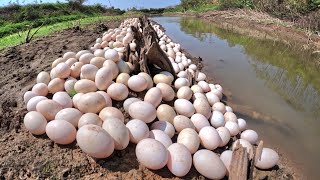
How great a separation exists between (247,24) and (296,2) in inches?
126

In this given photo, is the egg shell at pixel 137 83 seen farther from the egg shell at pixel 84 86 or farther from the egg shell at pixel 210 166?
the egg shell at pixel 210 166

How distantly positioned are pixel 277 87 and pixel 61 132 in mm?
5785

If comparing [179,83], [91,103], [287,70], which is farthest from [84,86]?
[287,70]

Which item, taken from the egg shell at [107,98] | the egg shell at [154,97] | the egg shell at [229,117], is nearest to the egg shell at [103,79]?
the egg shell at [107,98]

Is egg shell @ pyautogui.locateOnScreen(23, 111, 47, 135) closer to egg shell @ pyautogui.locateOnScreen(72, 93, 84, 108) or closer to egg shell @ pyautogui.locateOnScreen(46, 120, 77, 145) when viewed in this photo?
egg shell @ pyautogui.locateOnScreen(46, 120, 77, 145)

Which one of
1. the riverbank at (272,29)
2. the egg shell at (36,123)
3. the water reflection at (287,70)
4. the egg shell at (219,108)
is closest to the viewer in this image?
the egg shell at (36,123)

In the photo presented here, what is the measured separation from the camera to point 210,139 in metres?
3.31

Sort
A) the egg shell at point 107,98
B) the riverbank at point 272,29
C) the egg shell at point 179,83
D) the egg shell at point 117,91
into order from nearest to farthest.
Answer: the egg shell at point 107,98 < the egg shell at point 117,91 < the egg shell at point 179,83 < the riverbank at point 272,29

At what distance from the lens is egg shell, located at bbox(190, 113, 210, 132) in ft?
12.0

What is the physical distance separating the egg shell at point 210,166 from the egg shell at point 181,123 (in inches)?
23.9

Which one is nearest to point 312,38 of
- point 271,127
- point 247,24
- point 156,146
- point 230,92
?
point 247,24


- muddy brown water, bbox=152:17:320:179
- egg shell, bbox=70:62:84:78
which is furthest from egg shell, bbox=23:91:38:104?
muddy brown water, bbox=152:17:320:179

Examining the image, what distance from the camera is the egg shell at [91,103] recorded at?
3229 mm

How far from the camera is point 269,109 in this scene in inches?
228
